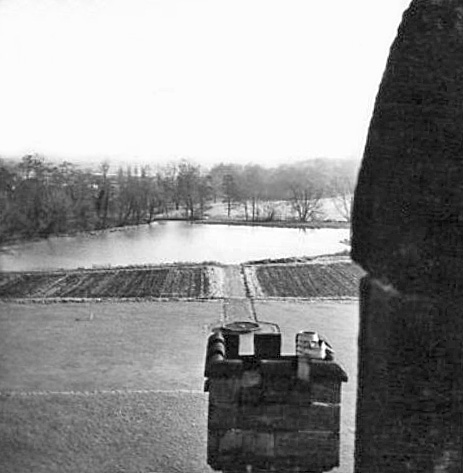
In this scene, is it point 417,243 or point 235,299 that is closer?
point 417,243

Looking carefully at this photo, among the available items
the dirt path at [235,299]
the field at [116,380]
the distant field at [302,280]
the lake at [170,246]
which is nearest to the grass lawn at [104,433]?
the field at [116,380]

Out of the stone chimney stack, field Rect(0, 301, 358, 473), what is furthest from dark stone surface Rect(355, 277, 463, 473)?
field Rect(0, 301, 358, 473)

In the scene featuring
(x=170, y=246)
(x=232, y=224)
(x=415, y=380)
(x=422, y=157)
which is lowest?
(x=170, y=246)

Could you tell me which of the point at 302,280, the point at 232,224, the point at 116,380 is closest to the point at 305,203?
the point at 232,224

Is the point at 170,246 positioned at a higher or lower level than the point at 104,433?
higher

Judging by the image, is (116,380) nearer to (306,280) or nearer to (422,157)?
(422,157)

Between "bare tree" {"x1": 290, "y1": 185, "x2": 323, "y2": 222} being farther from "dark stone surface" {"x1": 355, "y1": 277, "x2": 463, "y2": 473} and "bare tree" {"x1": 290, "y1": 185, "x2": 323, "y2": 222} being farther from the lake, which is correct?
"dark stone surface" {"x1": 355, "y1": 277, "x2": 463, "y2": 473}

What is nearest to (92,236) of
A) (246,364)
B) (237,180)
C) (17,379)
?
(237,180)

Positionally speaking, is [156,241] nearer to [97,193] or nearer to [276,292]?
[97,193]
